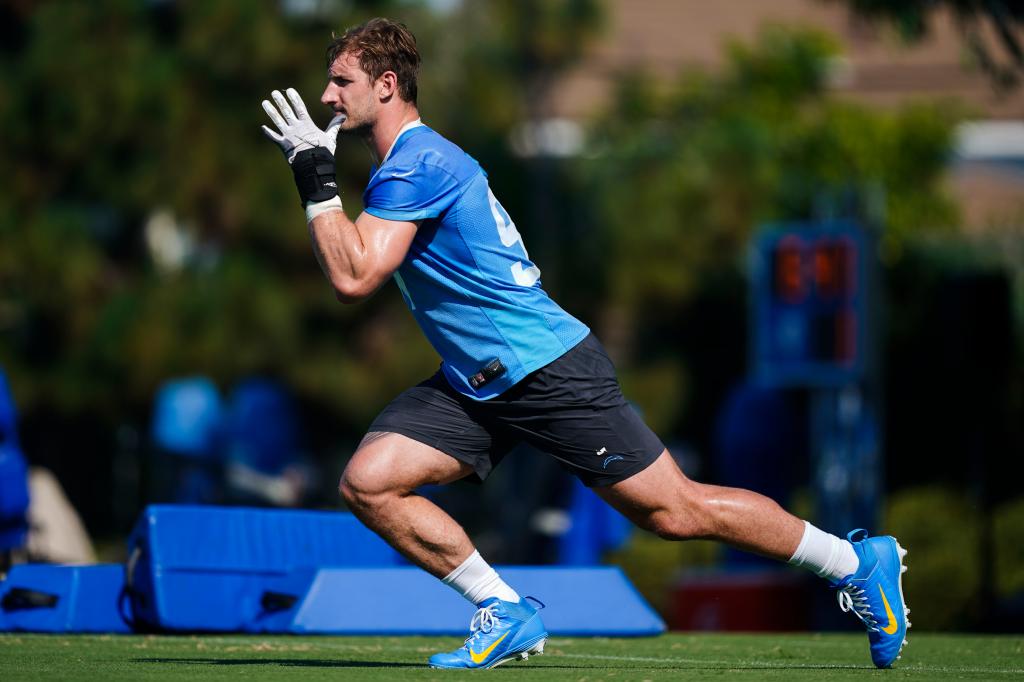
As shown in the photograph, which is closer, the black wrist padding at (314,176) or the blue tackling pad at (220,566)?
the black wrist padding at (314,176)

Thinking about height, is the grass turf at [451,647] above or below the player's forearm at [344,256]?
below

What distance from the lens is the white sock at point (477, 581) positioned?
242 inches

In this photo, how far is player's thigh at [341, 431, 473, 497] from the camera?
6.03 m

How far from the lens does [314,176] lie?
5.94 m

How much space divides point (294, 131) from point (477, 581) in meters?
1.59

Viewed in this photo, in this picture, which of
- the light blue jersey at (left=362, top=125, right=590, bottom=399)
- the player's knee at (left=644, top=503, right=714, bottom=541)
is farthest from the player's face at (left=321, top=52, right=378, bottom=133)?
Answer: the player's knee at (left=644, top=503, right=714, bottom=541)

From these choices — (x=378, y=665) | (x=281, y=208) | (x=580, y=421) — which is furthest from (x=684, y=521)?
(x=281, y=208)

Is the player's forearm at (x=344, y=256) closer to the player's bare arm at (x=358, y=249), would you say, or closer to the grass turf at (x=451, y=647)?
the player's bare arm at (x=358, y=249)

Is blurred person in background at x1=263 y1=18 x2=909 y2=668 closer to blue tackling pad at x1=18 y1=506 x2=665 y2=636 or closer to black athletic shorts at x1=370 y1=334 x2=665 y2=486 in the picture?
black athletic shorts at x1=370 y1=334 x2=665 y2=486

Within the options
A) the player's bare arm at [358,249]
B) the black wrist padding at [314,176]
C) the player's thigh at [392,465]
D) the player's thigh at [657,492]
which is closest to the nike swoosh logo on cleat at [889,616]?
the player's thigh at [657,492]

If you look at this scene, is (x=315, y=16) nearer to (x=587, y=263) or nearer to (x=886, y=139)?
(x=587, y=263)

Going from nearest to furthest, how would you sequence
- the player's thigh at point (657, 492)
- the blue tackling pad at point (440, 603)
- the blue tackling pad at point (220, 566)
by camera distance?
the player's thigh at point (657, 492) < the blue tackling pad at point (220, 566) < the blue tackling pad at point (440, 603)

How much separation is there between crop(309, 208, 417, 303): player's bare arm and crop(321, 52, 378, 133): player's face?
1.47 feet

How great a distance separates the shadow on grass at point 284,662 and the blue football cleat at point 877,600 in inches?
58.3
